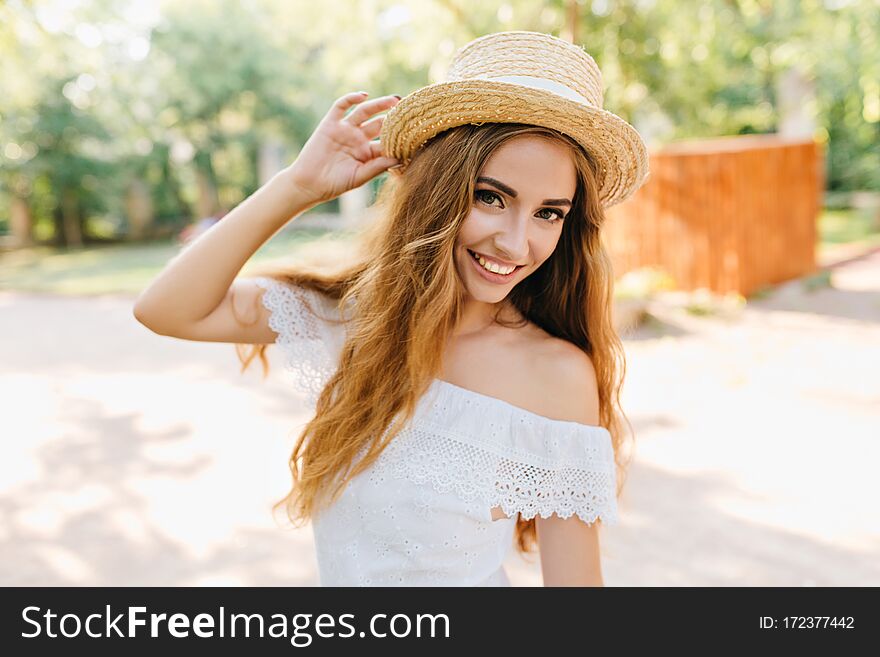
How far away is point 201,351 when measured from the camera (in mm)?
7801

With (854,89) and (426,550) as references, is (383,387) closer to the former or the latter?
(426,550)

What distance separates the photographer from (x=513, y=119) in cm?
145

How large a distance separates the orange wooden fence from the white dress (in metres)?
7.36

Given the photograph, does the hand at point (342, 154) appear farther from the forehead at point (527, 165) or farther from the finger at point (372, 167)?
the forehead at point (527, 165)

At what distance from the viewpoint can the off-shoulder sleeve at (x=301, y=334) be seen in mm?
1766

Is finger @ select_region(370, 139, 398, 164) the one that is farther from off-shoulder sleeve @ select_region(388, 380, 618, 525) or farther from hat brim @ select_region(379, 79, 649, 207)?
off-shoulder sleeve @ select_region(388, 380, 618, 525)

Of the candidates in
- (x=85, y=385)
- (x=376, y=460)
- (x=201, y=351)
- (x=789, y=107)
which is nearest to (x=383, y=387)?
(x=376, y=460)

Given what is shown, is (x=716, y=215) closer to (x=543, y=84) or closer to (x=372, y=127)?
(x=372, y=127)

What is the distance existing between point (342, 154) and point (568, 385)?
69 centimetres

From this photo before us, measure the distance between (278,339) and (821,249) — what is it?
42.7 feet

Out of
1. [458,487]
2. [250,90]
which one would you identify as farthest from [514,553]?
[250,90]

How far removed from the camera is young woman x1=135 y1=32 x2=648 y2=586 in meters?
1.49

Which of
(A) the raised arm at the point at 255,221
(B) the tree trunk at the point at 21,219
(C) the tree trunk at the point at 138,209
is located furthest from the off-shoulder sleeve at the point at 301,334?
(C) the tree trunk at the point at 138,209

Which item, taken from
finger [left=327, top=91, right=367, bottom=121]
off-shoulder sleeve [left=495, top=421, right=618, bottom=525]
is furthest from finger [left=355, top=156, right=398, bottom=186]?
off-shoulder sleeve [left=495, top=421, right=618, bottom=525]
